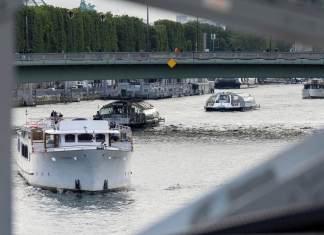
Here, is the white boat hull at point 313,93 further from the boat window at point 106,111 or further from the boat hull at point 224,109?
the boat window at point 106,111

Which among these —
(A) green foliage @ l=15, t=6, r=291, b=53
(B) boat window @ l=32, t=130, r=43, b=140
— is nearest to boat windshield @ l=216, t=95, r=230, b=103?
(A) green foliage @ l=15, t=6, r=291, b=53

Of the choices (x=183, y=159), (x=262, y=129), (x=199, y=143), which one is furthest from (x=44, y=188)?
(x=262, y=129)

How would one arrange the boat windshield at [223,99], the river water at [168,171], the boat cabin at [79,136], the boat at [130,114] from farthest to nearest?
the boat windshield at [223,99]
the boat at [130,114]
the boat cabin at [79,136]
the river water at [168,171]

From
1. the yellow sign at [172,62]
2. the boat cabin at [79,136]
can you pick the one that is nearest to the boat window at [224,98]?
the yellow sign at [172,62]

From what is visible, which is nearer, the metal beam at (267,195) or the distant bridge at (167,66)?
the metal beam at (267,195)

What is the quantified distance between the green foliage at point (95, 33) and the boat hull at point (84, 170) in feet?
78.3

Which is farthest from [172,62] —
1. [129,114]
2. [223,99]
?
[223,99]

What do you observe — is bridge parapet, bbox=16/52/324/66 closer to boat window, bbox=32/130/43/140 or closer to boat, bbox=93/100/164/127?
boat, bbox=93/100/164/127

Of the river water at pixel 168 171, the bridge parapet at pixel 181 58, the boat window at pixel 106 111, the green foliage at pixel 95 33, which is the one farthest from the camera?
the green foliage at pixel 95 33

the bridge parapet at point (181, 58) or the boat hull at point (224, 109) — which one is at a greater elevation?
the bridge parapet at point (181, 58)

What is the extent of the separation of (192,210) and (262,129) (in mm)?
35813

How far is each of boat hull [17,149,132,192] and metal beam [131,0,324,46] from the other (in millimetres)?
20839

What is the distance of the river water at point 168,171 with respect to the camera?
17078 mm

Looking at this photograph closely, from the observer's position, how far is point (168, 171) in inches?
939
